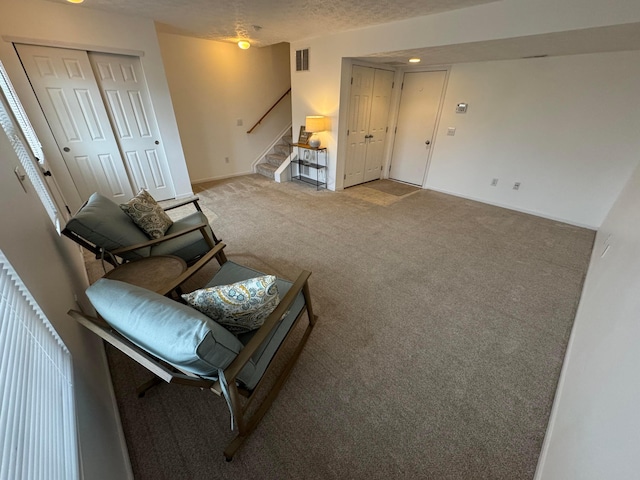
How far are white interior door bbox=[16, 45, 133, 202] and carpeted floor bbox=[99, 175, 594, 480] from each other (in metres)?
2.12

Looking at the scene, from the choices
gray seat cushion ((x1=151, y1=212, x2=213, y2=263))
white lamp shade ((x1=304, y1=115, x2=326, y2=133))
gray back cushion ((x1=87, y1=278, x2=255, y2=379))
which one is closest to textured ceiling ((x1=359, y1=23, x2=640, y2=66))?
white lamp shade ((x1=304, y1=115, x2=326, y2=133))

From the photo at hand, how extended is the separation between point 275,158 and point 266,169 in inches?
13.5

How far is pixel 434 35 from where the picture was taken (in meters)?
2.80

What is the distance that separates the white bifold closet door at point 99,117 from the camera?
2.91m

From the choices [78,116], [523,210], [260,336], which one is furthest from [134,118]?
[523,210]

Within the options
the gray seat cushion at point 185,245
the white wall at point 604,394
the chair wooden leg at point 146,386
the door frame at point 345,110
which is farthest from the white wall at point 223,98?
the white wall at point 604,394

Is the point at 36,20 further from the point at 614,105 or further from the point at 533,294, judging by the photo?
the point at 614,105

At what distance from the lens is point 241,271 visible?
1740 mm

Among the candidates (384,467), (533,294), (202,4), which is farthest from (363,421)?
(202,4)

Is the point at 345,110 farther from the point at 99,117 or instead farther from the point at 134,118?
the point at 99,117

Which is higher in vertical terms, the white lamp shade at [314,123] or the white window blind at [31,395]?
the white lamp shade at [314,123]

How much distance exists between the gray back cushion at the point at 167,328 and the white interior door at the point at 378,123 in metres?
4.71

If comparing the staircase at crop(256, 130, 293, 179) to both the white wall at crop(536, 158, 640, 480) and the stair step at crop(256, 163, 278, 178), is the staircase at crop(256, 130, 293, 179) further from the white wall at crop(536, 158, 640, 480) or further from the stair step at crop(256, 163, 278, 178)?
the white wall at crop(536, 158, 640, 480)

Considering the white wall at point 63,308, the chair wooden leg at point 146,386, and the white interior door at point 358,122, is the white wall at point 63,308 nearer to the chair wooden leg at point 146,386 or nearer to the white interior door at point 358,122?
the chair wooden leg at point 146,386
